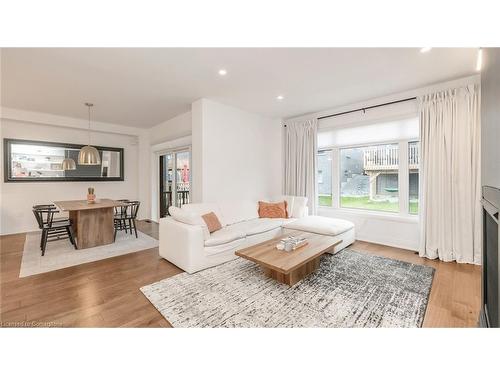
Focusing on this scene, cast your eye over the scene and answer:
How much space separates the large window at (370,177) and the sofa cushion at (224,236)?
102 inches

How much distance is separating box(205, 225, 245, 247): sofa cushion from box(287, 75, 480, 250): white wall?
94.4 inches

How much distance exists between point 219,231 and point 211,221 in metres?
0.20

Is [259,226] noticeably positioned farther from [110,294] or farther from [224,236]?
[110,294]

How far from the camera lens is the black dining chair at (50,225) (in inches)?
137

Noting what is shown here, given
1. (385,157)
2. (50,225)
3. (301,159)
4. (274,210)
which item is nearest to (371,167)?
(385,157)

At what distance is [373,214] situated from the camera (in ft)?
13.6

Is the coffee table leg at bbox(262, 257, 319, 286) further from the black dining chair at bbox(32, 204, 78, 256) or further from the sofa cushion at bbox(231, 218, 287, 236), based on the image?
the black dining chair at bbox(32, 204, 78, 256)

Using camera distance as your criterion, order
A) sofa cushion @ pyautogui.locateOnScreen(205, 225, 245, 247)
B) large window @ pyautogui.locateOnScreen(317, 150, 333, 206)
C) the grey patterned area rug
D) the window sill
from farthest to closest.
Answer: large window @ pyautogui.locateOnScreen(317, 150, 333, 206) < the window sill < sofa cushion @ pyautogui.locateOnScreen(205, 225, 245, 247) < the grey patterned area rug

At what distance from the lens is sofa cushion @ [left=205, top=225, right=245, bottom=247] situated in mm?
2921

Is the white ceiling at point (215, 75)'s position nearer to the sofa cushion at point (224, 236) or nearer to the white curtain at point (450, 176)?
the white curtain at point (450, 176)

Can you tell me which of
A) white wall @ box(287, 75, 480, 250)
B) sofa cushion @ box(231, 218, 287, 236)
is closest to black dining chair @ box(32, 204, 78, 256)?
sofa cushion @ box(231, 218, 287, 236)

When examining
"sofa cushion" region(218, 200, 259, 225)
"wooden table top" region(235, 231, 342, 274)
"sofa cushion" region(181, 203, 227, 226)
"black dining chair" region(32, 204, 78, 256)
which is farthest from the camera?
"sofa cushion" region(218, 200, 259, 225)
